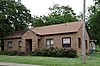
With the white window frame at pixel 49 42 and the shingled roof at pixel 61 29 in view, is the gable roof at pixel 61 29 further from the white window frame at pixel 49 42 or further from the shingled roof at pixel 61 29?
the white window frame at pixel 49 42

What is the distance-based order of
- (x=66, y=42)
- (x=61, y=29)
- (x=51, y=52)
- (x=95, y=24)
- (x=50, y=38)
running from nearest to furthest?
(x=51, y=52)
(x=66, y=42)
(x=61, y=29)
(x=50, y=38)
(x=95, y=24)

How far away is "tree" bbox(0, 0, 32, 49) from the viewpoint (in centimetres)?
4584

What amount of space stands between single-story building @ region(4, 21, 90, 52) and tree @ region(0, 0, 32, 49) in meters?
2.04

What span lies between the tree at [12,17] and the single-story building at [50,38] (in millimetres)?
2038

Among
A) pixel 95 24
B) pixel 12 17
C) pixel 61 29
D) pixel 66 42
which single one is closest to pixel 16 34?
pixel 12 17

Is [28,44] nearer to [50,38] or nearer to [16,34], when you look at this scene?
[16,34]

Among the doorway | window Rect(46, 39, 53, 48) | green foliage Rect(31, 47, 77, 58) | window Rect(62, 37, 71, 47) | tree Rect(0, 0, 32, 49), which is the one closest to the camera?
green foliage Rect(31, 47, 77, 58)

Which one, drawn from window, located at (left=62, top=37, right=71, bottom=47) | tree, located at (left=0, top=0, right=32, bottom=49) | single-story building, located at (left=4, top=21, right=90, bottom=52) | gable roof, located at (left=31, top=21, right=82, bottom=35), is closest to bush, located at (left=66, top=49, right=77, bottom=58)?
single-story building, located at (left=4, top=21, right=90, bottom=52)

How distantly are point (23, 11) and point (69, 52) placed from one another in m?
19.7

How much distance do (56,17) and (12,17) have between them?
1766cm

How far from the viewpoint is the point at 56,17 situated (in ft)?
205

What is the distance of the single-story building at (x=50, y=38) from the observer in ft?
119

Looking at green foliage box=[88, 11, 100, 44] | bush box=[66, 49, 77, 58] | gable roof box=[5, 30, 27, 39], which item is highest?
green foliage box=[88, 11, 100, 44]

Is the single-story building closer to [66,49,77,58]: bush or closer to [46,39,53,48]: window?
[46,39,53,48]: window
